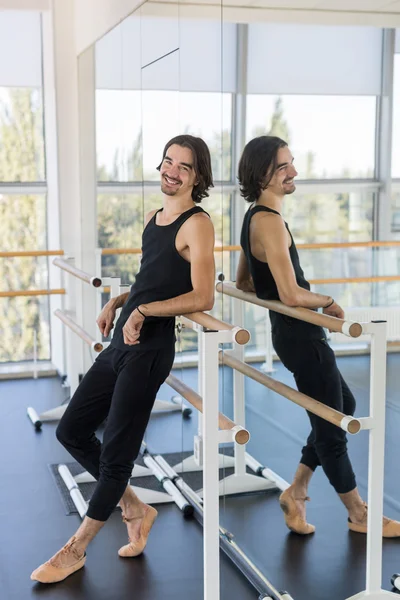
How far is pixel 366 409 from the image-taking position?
2.58 m

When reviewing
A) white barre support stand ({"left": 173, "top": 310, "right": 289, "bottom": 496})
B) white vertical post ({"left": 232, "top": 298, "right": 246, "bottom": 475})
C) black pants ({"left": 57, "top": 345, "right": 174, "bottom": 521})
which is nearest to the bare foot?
black pants ({"left": 57, "top": 345, "right": 174, "bottom": 521})

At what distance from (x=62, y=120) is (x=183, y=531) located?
3020 millimetres

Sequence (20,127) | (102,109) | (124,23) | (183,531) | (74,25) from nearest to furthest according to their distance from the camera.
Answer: (183,531)
(124,23)
(102,109)
(74,25)
(20,127)

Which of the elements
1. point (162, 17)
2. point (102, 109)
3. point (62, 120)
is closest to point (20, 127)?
point (62, 120)

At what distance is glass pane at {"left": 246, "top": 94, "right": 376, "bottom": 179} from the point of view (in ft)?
8.37

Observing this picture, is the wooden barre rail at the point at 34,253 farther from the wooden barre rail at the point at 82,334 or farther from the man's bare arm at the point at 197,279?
the man's bare arm at the point at 197,279

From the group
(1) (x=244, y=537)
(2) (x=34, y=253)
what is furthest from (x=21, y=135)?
(1) (x=244, y=537)

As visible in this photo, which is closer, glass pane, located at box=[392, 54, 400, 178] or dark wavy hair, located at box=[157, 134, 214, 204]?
glass pane, located at box=[392, 54, 400, 178]

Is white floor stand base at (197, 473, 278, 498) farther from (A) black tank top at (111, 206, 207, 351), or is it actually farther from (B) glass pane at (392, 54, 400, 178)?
(B) glass pane at (392, 54, 400, 178)

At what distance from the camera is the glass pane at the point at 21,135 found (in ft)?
20.3

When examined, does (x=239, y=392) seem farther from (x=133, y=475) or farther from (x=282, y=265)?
(x=133, y=475)

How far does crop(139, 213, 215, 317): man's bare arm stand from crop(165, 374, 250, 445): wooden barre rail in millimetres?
274

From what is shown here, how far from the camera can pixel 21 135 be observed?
627 cm

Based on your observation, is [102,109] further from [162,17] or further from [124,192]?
[162,17]
